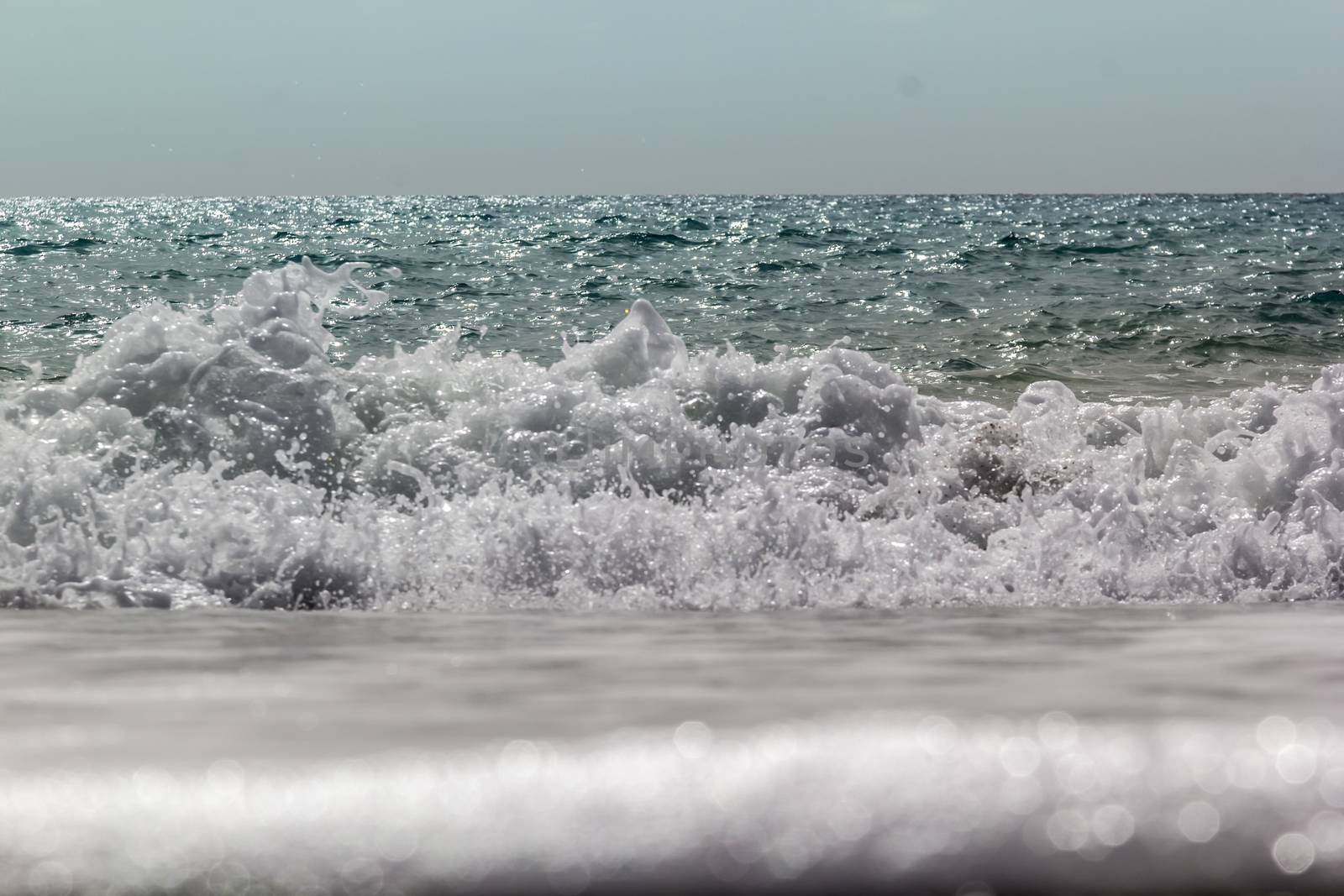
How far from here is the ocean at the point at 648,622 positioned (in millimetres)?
1141

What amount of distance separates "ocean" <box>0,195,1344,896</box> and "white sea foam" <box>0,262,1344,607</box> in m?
0.02

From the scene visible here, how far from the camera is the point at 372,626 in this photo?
115 inches

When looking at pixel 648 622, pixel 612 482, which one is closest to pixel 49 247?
pixel 612 482

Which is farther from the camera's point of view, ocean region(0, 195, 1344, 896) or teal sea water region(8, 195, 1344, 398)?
teal sea water region(8, 195, 1344, 398)

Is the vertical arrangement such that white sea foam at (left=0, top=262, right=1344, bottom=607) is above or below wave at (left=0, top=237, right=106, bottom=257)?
above

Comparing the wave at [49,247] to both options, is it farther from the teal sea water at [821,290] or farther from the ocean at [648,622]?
the ocean at [648,622]

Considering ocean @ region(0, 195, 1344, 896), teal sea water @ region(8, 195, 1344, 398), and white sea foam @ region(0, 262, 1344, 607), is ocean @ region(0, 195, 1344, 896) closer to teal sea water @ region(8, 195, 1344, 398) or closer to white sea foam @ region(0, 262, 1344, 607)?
white sea foam @ region(0, 262, 1344, 607)

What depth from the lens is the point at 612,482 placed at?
176 inches

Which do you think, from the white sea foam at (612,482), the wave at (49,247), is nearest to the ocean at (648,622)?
the white sea foam at (612,482)

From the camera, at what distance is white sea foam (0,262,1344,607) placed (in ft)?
11.5

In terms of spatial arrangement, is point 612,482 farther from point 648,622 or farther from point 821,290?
point 821,290

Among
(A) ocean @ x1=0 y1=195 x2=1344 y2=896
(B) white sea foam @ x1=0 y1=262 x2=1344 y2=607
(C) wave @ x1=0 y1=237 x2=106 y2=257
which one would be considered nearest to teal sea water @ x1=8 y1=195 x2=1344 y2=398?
(C) wave @ x1=0 y1=237 x2=106 y2=257

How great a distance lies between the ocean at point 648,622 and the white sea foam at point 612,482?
17 millimetres

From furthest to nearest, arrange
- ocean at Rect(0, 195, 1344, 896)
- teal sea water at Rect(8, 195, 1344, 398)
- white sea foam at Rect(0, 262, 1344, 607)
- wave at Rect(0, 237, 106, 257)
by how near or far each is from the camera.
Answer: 1. wave at Rect(0, 237, 106, 257)
2. teal sea water at Rect(8, 195, 1344, 398)
3. white sea foam at Rect(0, 262, 1344, 607)
4. ocean at Rect(0, 195, 1344, 896)
